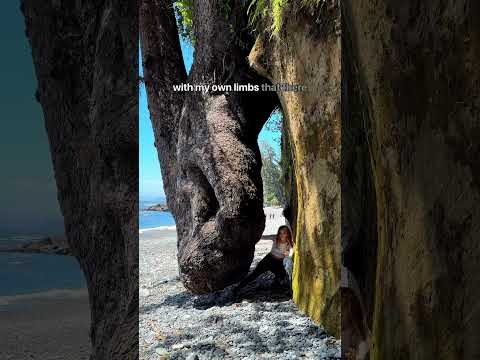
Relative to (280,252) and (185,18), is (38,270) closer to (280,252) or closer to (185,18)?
(280,252)

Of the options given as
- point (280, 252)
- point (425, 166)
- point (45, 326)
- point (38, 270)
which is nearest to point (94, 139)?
point (38, 270)

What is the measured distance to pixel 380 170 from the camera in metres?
0.88

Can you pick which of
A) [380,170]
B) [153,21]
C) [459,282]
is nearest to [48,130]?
[153,21]

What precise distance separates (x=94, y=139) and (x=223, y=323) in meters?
0.71

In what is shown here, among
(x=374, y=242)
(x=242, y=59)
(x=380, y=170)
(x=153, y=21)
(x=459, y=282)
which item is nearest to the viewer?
(x=459, y=282)

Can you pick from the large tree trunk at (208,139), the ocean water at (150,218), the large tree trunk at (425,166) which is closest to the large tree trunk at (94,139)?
the ocean water at (150,218)

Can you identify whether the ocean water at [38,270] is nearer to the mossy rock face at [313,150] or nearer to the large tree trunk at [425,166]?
the mossy rock face at [313,150]

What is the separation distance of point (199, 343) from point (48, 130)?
801 millimetres

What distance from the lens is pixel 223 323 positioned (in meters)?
1.23

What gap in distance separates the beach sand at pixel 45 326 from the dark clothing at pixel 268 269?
60 centimetres

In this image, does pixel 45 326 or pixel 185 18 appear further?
pixel 45 326

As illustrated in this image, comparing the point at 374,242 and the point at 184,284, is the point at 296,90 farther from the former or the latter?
the point at 184,284

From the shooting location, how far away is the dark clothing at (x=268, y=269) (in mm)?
1243

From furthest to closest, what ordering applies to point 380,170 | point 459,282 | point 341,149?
point 341,149
point 380,170
point 459,282
